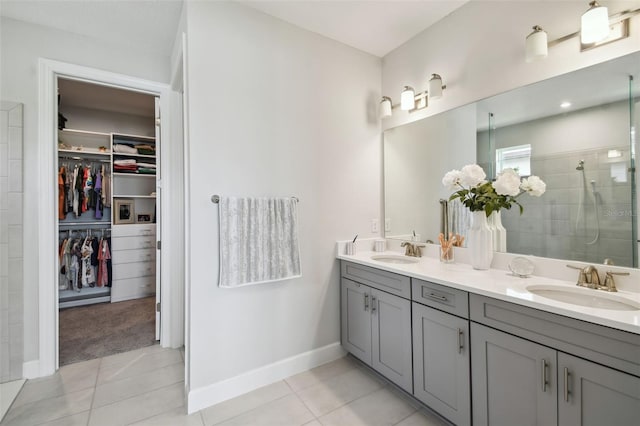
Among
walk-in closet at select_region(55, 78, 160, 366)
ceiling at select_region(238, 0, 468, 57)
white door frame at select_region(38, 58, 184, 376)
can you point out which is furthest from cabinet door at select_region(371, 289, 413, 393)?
walk-in closet at select_region(55, 78, 160, 366)

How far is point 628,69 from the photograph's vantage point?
1326mm

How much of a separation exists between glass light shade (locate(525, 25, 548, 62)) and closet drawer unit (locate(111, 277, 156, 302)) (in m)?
4.89

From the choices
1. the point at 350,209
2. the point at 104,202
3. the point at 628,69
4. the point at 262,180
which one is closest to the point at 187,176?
the point at 262,180

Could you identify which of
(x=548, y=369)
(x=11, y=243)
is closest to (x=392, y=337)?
(x=548, y=369)

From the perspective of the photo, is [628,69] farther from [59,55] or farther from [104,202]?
[104,202]

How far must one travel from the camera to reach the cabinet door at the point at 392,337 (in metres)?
1.78

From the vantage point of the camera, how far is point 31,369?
83.2 inches

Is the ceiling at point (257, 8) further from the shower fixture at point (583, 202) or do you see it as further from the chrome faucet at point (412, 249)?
the chrome faucet at point (412, 249)

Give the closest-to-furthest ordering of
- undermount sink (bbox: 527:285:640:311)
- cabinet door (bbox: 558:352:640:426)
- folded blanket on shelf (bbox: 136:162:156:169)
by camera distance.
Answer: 1. cabinet door (bbox: 558:352:640:426)
2. undermount sink (bbox: 527:285:640:311)
3. folded blanket on shelf (bbox: 136:162:156:169)

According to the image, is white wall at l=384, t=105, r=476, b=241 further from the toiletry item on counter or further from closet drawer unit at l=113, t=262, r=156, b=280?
closet drawer unit at l=113, t=262, r=156, b=280

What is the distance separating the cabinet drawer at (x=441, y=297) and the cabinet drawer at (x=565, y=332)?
0.06m

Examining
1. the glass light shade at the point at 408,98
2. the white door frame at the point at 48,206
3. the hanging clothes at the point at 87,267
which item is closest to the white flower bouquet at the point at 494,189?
the glass light shade at the point at 408,98

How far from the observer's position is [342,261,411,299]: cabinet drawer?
→ 180cm

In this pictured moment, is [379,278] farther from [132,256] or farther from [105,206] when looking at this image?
[105,206]
